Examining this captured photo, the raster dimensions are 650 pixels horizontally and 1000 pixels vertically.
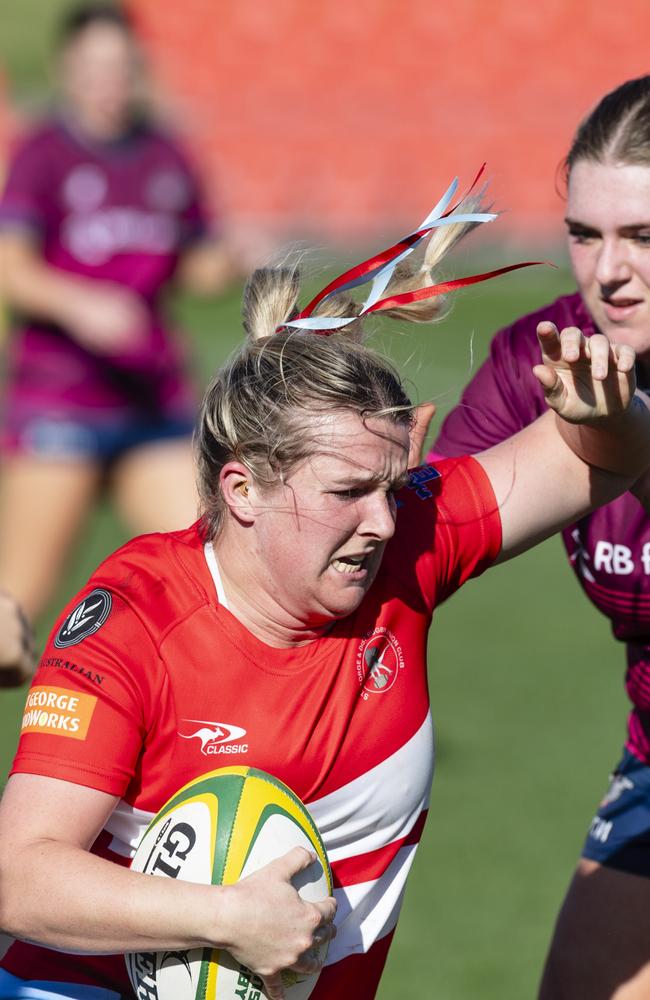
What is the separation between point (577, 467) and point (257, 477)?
677mm

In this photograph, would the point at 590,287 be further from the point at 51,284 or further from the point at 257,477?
the point at 51,284

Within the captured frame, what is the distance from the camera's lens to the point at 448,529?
301cm

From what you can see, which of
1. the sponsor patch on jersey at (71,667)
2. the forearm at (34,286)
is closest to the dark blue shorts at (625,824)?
the sponsor patch on jersey at (71,667)

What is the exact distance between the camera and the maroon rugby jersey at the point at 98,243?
21.9 ft

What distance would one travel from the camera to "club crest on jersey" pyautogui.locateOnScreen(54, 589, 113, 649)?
2.67 m

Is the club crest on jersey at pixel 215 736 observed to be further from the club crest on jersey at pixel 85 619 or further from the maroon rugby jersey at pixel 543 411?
the maroon rugby jersey at pixel 543 411

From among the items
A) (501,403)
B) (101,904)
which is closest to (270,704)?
(101,904)

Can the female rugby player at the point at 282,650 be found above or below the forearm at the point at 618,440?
below

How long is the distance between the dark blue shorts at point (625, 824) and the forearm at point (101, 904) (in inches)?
63.6

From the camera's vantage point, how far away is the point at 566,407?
279 cm

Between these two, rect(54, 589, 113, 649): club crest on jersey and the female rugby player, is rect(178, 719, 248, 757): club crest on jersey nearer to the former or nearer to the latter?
the female rugby player

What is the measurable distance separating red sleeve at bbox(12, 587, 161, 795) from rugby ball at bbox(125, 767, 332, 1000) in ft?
0.40

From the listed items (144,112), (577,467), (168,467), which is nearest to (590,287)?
(577,467)

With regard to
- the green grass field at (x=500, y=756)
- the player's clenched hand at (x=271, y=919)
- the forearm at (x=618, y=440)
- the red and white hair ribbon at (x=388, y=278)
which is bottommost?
the green grass field at (x=500, y=756)
